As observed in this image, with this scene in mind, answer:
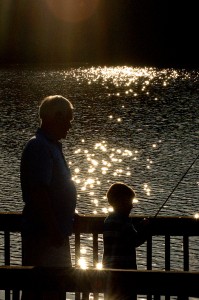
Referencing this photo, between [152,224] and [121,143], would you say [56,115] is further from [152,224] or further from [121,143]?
[121,143]

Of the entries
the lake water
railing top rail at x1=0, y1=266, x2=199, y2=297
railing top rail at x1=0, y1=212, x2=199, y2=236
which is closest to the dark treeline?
the lake water

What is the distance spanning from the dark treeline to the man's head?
171875 millimetres

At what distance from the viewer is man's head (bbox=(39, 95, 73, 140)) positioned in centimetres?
503

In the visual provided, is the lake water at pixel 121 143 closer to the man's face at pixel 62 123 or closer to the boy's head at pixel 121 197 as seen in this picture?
the boy's head at pixel 121 197

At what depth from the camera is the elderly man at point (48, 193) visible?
4926 mm

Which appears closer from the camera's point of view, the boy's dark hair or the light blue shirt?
the light blue shirt

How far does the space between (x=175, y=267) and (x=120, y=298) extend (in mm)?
12831

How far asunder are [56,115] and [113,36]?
193 m

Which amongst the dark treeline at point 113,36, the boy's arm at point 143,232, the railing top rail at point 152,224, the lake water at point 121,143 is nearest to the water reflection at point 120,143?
the lake water at point 121,143

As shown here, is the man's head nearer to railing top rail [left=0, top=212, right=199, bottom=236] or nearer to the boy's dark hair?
the boy's dark hair

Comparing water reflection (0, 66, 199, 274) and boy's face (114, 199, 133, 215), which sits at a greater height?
water reflection (0, 66, 199, 274)

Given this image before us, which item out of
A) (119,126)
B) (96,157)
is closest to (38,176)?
(96,157)

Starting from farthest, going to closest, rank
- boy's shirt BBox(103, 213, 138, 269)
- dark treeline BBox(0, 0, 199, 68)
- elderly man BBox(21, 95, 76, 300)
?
1. dark treeline BBox(0, 0, 199, 68)
2. boy's shirt BBox(103, 213, 138, 269)
3. elderly man BBox(21, 95, 76, 300)

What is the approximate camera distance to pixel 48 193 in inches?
195
